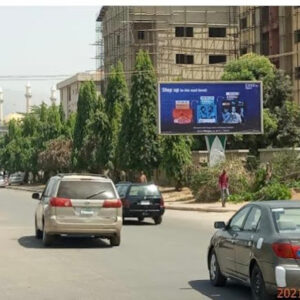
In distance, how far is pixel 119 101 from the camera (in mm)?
63094

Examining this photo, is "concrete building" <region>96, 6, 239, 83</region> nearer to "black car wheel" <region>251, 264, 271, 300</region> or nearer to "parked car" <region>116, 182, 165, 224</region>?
"parked car" <region>116, 182, 165, 224</region>

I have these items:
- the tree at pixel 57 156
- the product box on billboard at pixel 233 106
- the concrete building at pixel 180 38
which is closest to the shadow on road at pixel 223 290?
the product box on billboard at pixel 233 106

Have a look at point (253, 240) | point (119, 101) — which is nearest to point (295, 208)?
point (253, 240)

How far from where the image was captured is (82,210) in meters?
18.1

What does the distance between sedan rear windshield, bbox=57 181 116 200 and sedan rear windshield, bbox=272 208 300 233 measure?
Answer: 355 inches

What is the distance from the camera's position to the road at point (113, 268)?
11.2 m

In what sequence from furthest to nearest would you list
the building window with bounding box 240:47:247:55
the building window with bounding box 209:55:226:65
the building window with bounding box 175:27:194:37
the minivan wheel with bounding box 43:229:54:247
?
the building window with bounding box 209:55:226:65 → the building window with bounding box 175:27:194:37 → the building window with bounding box 240:47:247:55 → the minivan wheel with bounding box 43:229:54:247

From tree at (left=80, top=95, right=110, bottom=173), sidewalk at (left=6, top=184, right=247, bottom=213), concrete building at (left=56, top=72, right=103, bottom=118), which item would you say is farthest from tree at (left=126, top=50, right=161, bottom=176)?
concrete building at (left=56, top=72, right=103, bottom=118)

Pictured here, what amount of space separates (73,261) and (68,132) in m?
73.6

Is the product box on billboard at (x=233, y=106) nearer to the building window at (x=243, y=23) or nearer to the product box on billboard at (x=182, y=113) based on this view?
the product box on billboard at (x=182, y=113)

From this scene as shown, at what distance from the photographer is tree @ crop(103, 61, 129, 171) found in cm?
6253

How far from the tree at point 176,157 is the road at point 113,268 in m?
25.1

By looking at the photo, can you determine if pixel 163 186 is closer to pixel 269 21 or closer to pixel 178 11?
pixel 269 21

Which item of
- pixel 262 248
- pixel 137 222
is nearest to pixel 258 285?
pixel 262 248
